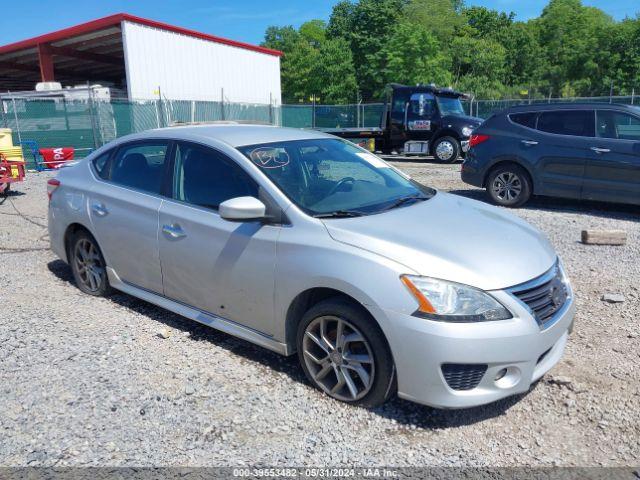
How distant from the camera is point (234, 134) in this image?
410cm

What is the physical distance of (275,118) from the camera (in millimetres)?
27891

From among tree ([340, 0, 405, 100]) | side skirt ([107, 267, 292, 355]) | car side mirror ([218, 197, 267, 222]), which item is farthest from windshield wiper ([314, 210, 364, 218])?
tree ([340, 0, 405, 100])

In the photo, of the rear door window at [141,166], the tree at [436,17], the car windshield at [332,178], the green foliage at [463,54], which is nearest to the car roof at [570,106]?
the car windshield at [332,178]

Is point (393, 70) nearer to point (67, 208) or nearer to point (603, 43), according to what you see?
point (603, 43)

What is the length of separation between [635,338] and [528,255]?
163 cm

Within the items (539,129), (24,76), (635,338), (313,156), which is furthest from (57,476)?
(24,76)

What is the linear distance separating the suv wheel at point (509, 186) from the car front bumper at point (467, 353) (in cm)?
659

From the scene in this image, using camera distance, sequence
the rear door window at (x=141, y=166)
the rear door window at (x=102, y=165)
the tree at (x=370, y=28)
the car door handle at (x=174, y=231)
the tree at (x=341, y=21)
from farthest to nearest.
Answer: the tree at (x=341, y=21) < the tree at (x=370, y=28) < the rear door window at (x=102, y=165) < the rear door window at (x=141, y=166) < the car door handle at (x=174, y=231)

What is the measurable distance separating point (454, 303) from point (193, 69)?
26020 millimetres

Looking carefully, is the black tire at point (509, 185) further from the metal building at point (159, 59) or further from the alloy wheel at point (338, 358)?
the metal building at point (159, 59)

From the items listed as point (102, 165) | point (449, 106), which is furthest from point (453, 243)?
Answer: point (449, 106)

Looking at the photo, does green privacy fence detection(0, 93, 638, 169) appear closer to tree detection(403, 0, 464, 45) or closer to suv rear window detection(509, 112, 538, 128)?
suv rear window detection(509, 112, 538, 128)

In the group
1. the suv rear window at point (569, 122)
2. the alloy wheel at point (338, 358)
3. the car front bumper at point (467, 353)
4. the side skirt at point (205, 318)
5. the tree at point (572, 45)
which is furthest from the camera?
the tree at point (572, 45)

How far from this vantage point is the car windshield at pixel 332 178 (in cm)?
354
